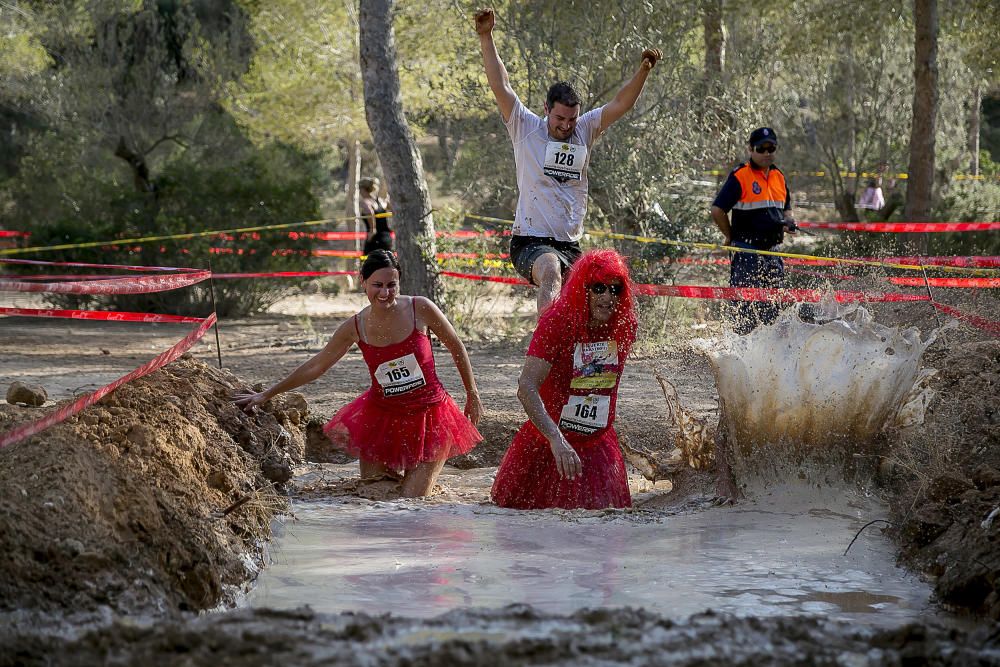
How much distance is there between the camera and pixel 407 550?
5.09 m

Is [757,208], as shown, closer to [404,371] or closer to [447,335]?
[447,335]

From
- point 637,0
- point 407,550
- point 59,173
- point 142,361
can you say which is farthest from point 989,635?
point 59,173

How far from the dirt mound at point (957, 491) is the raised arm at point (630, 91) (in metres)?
2.31

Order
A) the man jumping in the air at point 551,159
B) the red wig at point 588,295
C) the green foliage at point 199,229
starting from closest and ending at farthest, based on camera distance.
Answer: the red wig at point 588,295 < the man jumping in the air at point 551,159 < the green foliage at point 199,229

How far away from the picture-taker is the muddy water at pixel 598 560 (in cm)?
425

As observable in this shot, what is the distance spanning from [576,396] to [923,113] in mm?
9694

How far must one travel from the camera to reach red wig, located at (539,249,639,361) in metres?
5.57

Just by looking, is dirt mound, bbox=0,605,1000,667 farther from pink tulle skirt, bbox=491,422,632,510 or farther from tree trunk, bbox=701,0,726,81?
tree trunk, bbox=701,0,726,81

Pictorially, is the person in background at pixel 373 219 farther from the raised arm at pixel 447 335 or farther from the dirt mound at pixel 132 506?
the dirt mound at pixel 132 506

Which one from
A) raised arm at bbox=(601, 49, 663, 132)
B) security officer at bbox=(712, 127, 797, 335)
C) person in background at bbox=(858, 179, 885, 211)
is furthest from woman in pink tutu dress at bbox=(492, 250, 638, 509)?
person in background at bbox=(858, 179, 885, 211)

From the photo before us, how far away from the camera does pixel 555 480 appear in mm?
5945

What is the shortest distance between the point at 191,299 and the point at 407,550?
10.7 meters

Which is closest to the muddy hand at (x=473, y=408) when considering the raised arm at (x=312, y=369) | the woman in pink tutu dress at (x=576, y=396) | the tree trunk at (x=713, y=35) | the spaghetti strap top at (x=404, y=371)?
the spaghetti strap top at (x=404, y=371)

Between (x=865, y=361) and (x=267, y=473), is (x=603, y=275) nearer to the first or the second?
(x=865, y=361)
